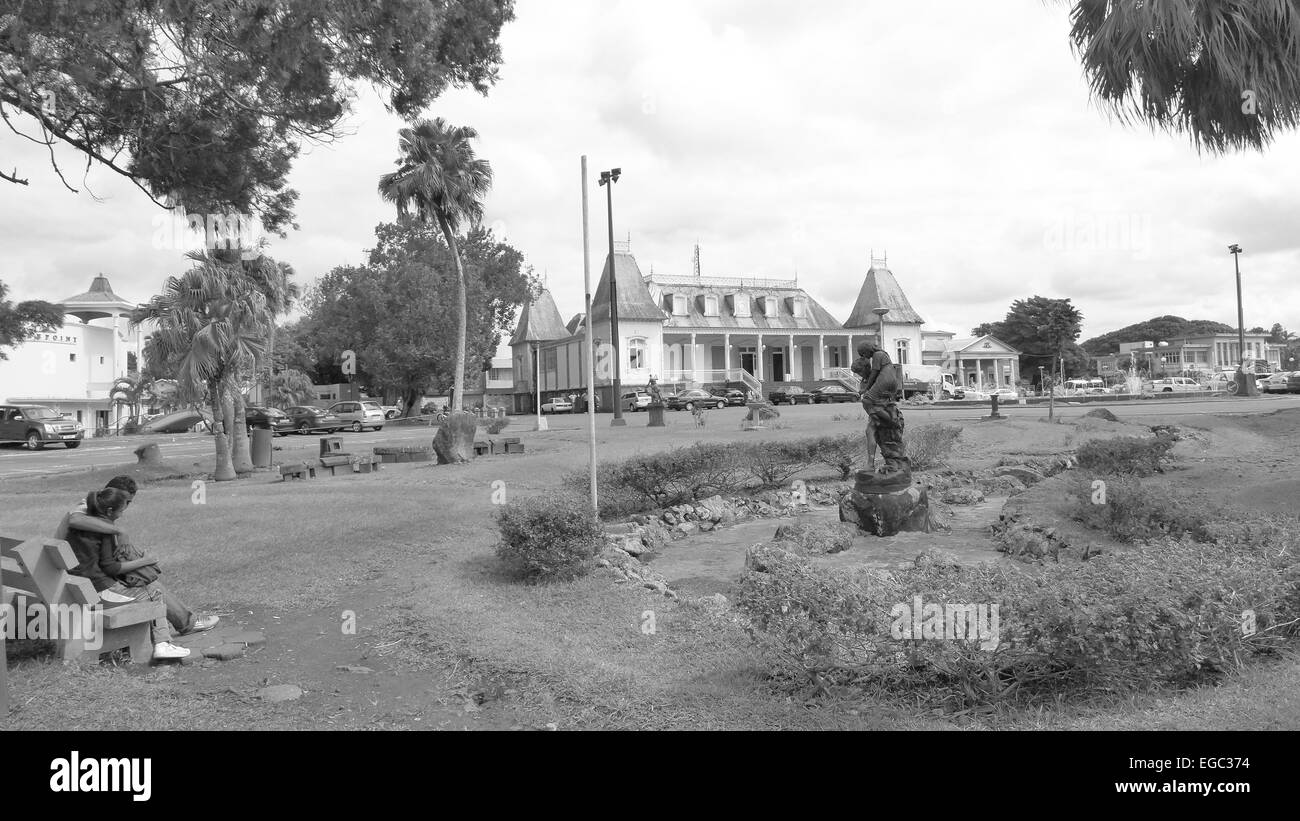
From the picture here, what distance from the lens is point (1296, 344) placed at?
333ft

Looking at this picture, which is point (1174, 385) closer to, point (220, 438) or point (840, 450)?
point (840, 450)

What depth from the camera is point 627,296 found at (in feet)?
178

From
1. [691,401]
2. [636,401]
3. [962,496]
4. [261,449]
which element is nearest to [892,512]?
[962,496]

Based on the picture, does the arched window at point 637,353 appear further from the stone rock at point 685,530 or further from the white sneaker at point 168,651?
the white sneaker at point 168,651

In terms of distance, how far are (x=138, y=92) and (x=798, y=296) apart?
181ft

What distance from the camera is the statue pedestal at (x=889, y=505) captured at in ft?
35.6

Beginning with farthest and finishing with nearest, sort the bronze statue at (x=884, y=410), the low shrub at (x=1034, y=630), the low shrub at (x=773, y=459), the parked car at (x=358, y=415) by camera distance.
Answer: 1. the parked car at (x=358, y=415)
2. the low shrub at (x=773, y=459)
3. the bronze statue at (x=884, y=410)
4. the low shrub at (x=1034, y=630)

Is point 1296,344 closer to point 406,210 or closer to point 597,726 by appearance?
point 406,210

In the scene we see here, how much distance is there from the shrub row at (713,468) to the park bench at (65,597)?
24.2 feet

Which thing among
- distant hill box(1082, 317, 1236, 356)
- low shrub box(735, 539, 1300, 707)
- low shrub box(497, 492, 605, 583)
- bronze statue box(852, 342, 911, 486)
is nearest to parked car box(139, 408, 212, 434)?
bronze statue box(852, 342, 911, 486)

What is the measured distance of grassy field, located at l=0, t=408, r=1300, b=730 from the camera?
4547 millimetres

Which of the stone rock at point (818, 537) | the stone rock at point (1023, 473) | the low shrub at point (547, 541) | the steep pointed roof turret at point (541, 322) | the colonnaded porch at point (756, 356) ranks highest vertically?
the steep pointed roof turret at point (541, 322)

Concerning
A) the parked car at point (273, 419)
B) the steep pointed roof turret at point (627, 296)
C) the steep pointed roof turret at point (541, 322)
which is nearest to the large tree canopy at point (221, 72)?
the parked car at point (273, 419)

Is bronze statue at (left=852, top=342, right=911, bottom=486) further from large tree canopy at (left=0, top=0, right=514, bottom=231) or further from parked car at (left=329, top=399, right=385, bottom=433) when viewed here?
parked car at (left=329, top=399, right=385, bottom=433)
